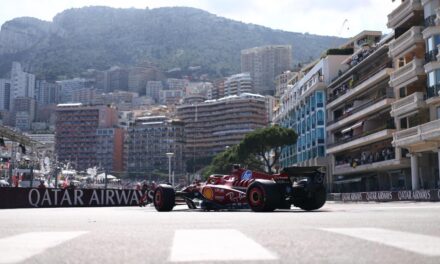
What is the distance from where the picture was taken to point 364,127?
191 feet

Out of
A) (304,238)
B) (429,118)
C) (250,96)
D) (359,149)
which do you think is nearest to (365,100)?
(359,149)

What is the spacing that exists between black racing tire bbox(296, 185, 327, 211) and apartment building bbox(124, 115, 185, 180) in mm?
148485

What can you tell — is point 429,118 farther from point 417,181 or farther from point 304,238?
point 304,238

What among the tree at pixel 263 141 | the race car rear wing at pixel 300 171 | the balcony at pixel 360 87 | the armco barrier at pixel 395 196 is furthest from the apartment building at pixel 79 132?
the race car rear wing at pixel 300 171

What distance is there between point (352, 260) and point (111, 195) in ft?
104

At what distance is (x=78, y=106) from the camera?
611 feet

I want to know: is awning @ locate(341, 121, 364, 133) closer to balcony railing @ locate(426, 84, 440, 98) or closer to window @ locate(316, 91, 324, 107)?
window @ locate(316, 91, 324, 107)

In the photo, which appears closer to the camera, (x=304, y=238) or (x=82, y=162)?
(x=304, y=238)

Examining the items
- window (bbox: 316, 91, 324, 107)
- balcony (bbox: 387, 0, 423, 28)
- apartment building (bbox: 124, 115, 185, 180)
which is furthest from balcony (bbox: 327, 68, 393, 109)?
apartment building (bbox: 124, 115, 185, 180)

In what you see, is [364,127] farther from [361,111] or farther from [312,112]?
[312,112]

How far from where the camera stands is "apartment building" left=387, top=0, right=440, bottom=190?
3975 centimetres

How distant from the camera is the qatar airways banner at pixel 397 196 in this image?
3255 centimetres

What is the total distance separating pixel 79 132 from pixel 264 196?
172 meters

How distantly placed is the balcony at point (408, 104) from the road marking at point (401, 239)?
35777mm
